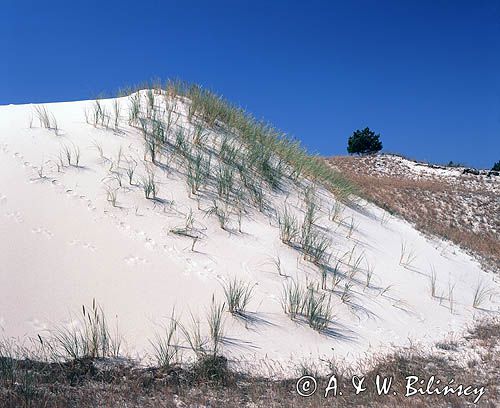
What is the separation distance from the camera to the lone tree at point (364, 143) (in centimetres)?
4484

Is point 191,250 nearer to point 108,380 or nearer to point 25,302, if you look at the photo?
point 25,302

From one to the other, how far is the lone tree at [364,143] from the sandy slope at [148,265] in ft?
122

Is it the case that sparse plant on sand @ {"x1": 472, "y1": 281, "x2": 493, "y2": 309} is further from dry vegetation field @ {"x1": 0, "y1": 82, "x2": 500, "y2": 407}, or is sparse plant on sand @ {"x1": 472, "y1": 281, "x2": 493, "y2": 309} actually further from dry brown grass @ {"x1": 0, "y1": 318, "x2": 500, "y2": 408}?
dry brown grass @ {"x1": 0, "y1": 318, "x2": 500, "y2": 408}

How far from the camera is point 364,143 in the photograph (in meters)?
45.0

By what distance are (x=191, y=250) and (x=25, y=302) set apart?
2.25 m

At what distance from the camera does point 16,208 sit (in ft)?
19.6

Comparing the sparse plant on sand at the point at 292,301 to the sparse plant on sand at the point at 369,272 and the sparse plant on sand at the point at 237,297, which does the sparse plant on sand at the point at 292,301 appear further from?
the sparse plant on sand at the point at 369,272

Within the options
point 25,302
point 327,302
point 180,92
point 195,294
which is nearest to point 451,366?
point 327,302

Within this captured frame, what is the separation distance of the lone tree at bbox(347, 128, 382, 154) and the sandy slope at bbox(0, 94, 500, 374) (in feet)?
122

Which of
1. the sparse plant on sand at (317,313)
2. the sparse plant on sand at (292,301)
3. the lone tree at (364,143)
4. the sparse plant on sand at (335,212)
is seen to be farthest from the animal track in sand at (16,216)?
the lone tree at (364,143)

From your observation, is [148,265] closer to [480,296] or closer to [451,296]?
[451,296]

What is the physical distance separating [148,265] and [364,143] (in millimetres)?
41752

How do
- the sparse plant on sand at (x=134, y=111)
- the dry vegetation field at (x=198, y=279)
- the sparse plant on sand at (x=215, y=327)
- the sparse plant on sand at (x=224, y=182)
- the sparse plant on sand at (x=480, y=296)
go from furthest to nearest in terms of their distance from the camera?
the sparse plant on sand at (x=134, y=111)
the sparse plant on sand at (x=224, y=182)
the sparse plant on sand at (x=480, y=296)
the sparse plant on sand at (x=215, y=327)
the dry vegetation field at (x=198, y=279)

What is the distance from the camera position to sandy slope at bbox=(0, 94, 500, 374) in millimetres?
4762
